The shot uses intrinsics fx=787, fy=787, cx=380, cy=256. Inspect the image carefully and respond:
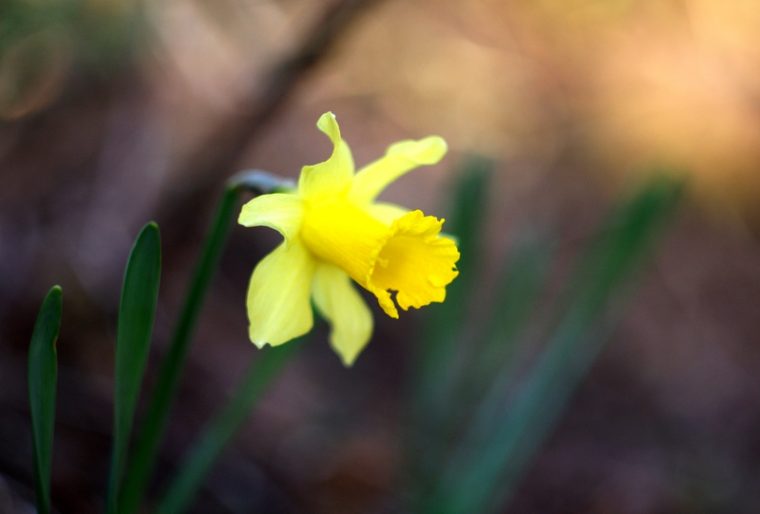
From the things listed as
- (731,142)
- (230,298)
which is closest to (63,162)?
(230,298)

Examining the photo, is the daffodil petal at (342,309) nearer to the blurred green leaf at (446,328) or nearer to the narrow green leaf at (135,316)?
the narrow green leaf at (135,316)

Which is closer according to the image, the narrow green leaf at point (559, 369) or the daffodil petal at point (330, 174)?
the daffodil petal at point (330, 174)

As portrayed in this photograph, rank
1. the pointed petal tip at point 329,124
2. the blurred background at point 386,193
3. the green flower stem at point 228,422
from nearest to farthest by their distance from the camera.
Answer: the pointed petal tip at point 329,124, the green flower stem at point 228,422, the blurred background at point 386,193

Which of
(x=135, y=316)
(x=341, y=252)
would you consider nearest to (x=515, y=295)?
(x=341, y=252)

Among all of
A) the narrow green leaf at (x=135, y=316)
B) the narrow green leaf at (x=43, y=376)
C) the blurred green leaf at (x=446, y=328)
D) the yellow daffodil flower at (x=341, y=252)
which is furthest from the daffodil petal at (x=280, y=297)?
the blurred green leaf at (x=446, y=328)

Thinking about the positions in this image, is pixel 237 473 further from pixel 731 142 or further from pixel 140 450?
pixel 731 142

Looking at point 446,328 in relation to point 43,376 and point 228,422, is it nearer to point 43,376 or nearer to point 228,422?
point 228,422

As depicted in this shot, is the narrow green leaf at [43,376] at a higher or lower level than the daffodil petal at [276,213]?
lower
